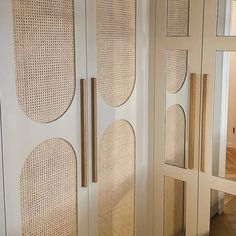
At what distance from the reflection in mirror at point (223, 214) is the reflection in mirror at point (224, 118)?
0.12 m

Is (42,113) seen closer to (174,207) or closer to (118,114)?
(118,114)

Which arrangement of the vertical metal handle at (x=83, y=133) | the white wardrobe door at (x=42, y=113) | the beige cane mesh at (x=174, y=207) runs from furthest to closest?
the beige cane mesh at (x=174, y=207) → the vertical metal handle at (x=83, y=133) → the white wardrobe door at (x=42, y=113)

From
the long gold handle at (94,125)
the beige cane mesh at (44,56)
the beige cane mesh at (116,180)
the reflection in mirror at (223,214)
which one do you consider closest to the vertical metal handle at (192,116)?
the reflection in mirror at (223,214)

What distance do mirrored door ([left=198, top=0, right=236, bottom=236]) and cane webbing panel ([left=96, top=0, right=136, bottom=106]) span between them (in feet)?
1.32

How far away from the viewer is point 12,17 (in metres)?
1.45

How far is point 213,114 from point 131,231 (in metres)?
0.88

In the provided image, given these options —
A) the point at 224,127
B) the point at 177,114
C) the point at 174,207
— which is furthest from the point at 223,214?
the point at 177,114

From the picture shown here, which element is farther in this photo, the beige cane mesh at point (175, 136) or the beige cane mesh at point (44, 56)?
the beige cane mesh at point (175, 136)

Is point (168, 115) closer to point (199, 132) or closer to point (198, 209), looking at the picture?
point (199, 132)

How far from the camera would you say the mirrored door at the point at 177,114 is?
208cm

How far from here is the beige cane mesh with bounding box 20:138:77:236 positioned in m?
1.60

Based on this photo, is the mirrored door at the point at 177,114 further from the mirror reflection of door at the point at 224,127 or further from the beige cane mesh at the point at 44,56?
the beige cane mesh at the point at 44,56

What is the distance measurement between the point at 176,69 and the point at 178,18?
0.93ft

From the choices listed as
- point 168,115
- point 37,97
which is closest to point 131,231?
point 168,115
